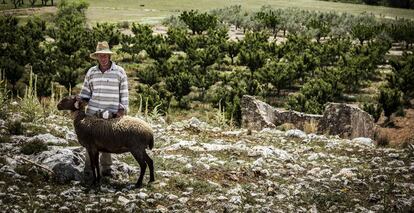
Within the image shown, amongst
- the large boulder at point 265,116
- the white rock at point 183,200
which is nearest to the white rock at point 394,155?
the white rock at point 183,200

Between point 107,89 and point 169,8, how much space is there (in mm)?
102664

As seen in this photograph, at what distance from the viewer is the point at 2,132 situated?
12258 millimetres

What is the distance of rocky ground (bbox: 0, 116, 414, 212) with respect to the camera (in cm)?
885

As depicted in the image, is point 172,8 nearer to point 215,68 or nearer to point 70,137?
point 215,68

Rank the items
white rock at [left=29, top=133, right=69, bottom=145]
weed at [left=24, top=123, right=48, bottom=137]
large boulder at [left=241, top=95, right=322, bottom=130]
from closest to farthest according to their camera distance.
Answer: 1. white rock at [left=29, top=133, right=69, bottom=145]
2. weed at [left=24, top=123, right=48, bottom=137]
3. large boulder at [left=241, top=95, right=322, bottom=130]

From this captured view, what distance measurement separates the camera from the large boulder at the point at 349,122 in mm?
18938

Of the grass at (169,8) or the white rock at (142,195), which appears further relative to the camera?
the grass at (169,8)

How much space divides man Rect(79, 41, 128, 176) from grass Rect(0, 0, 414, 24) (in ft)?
244

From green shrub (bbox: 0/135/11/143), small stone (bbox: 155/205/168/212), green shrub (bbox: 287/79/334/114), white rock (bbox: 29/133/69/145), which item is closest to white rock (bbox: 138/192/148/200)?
small stone (bbox: 155/205/168/212)

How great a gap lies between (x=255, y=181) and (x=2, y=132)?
6.19 m

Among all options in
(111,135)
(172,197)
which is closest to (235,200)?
(172,197)

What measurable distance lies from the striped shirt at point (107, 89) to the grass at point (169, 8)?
7444 cm

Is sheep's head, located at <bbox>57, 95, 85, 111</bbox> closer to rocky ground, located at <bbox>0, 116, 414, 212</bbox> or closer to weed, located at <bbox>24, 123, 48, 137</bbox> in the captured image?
rocky ground, located at <bbox>0, 116, 414, 212</bbox>

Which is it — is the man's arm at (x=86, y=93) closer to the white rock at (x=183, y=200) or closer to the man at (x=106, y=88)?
the man at (x=106, y=88)
